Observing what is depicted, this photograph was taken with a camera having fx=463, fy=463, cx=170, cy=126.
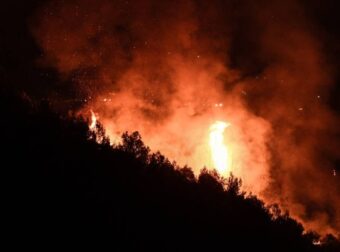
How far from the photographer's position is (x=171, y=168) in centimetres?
1522

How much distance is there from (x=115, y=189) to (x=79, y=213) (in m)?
1.78

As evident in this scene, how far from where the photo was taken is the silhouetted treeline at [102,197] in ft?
29.2

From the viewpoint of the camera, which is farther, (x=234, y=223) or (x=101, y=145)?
(x=234, y=223)

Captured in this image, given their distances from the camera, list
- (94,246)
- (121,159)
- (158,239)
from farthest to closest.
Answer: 1. (121,159)
2. (158,239)
3. (94,246)

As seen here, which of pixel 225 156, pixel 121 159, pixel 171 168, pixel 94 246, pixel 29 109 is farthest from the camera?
pixel 225 156

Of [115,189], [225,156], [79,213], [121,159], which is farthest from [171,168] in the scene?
[225,156]

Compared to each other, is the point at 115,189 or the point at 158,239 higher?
the point at 115,189

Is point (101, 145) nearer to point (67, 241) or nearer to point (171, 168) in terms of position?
point (171, 168)

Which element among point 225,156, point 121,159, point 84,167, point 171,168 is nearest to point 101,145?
point 121,159

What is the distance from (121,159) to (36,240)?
5051 millimetres

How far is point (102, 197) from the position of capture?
10.4m

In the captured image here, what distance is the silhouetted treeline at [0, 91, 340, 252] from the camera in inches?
351

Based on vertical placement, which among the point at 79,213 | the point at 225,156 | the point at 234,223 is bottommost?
the point at 79,213

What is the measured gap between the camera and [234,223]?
1392cm
